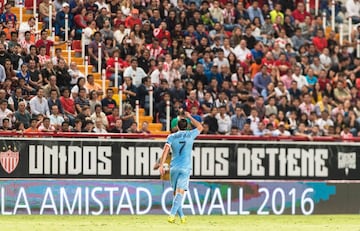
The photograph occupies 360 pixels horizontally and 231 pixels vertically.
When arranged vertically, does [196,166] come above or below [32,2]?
below

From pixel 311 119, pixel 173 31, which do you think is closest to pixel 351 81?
pixel 311 119

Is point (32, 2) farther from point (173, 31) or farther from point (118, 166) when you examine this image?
point (118, 166)

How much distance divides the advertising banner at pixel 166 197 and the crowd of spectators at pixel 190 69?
145 centimetres

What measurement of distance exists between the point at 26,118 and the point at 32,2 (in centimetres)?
534

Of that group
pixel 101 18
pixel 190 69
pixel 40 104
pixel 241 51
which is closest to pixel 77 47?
pixel 101 18

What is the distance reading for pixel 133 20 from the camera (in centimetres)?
3444

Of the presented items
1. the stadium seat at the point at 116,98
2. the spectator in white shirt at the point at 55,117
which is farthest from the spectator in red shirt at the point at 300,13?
the spectator in white shirt at the point at 55,117

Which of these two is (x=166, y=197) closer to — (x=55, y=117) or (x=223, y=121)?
(x=55, y=117)

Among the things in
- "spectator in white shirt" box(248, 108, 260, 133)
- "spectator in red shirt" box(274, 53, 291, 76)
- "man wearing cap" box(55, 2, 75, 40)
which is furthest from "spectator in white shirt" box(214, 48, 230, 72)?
"man wearing cap" box(55, 2, 75, 40)

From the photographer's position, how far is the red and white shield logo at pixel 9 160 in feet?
91.5

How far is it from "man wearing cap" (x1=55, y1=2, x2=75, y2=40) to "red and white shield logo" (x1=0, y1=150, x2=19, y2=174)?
19.0 ft

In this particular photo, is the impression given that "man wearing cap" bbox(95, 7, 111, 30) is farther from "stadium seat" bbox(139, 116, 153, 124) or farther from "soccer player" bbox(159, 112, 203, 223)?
"soccer player" bbox(159, 112, 203, 223)

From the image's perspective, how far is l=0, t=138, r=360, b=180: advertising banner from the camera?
28.2 m

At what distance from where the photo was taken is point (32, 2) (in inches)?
1310
